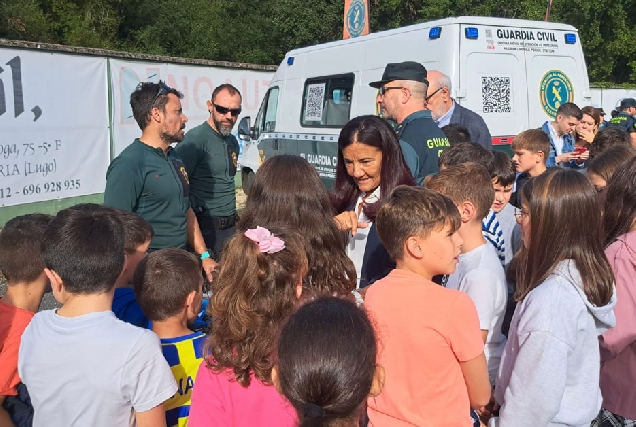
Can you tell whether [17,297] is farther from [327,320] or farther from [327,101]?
[327,101]

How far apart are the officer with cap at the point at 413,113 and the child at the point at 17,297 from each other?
2.16m

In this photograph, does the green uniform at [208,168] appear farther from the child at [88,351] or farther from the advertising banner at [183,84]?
the advertising banner at [183,84]

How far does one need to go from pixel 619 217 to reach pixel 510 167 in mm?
1116

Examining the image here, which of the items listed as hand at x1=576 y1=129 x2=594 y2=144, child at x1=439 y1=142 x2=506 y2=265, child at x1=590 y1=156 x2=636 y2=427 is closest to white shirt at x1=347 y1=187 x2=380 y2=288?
child at x1=439 y1=142 x2=506 y2=265

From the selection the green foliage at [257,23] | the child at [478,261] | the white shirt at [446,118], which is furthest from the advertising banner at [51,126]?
the green foliage at [257,23]

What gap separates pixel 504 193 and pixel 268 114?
7091mm

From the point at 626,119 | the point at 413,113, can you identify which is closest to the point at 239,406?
the point at 413,113

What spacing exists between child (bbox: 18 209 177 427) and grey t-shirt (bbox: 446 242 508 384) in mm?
1233

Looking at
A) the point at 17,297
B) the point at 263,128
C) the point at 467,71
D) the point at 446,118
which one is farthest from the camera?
the point at 263,128

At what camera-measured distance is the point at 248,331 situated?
6.46 ft

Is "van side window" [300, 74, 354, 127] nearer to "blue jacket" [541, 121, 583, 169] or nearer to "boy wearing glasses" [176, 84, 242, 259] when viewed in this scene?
"blue jacket" [541, 121, 583, 169]

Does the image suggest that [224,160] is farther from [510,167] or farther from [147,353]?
[147,353]

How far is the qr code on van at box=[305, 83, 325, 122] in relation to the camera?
900 cm

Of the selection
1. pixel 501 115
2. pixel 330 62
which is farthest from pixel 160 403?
pixel 330 62
